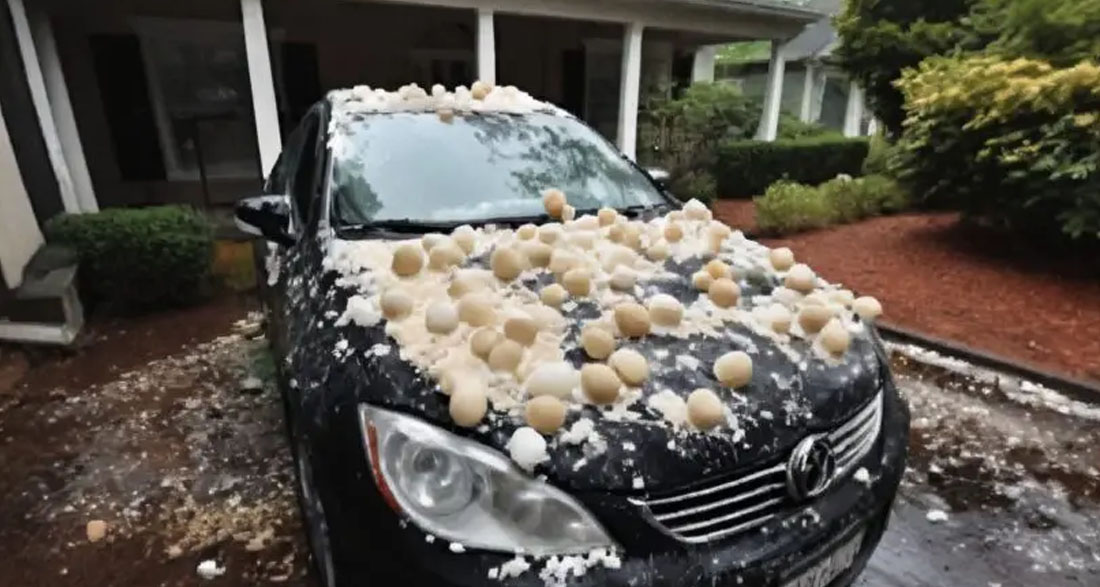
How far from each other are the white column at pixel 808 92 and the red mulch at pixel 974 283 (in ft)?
45.5

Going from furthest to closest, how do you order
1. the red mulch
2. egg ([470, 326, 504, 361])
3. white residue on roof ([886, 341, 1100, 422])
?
the red mulch, white residue on roof ([886, 341, 1100, 422]), egg ([470, 326, 504, 361])

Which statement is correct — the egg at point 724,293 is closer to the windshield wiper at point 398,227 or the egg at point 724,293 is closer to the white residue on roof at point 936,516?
the windshield wiper at point 398,227

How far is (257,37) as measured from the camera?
712 cm

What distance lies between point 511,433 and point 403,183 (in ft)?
4.95

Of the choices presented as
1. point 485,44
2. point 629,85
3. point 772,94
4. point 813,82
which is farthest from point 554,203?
point 813,82

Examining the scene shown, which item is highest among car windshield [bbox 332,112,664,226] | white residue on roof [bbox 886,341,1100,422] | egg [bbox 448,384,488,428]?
car windshield [bbox 332,112,664,226]

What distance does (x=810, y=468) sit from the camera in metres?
1.68

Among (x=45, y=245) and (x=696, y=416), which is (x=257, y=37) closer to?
(x=45, y=245)

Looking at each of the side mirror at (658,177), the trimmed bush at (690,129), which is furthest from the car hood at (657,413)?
the trimmed bush at (690,129)

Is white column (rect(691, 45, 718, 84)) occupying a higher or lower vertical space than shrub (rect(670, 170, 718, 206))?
higher

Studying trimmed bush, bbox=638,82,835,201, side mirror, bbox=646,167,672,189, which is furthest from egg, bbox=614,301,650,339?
trimmed bush, bbox=638,82,835,201

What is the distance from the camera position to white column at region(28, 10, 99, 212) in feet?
24.3

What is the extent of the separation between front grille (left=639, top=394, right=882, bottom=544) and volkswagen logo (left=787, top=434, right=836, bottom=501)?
0.06 feet

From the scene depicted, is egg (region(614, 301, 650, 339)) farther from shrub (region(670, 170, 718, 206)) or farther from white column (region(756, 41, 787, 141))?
white column (region(756, 41, 787, 141))
